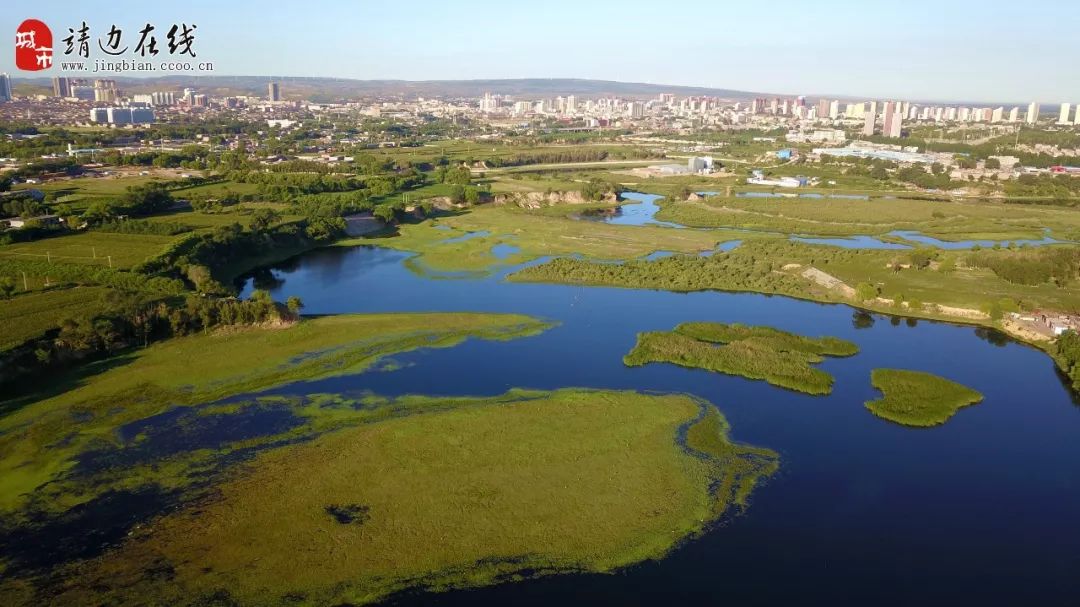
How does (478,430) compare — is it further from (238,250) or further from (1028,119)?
(1028,119)

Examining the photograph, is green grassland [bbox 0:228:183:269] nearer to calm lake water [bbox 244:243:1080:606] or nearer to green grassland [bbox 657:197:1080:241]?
calm lake water [bbox 244:243:1080:606]

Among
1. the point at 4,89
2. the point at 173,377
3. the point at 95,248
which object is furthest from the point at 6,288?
the point at 4,89

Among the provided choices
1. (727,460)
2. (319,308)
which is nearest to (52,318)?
(319,308)

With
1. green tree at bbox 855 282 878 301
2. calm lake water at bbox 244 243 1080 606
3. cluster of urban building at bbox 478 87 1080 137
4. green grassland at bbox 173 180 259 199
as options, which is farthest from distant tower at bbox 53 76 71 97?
green tree at bbox 855 282 878 301

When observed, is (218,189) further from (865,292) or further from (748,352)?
(865,292)

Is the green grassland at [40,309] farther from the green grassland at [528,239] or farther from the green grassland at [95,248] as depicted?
the green grassland at [528,239]
